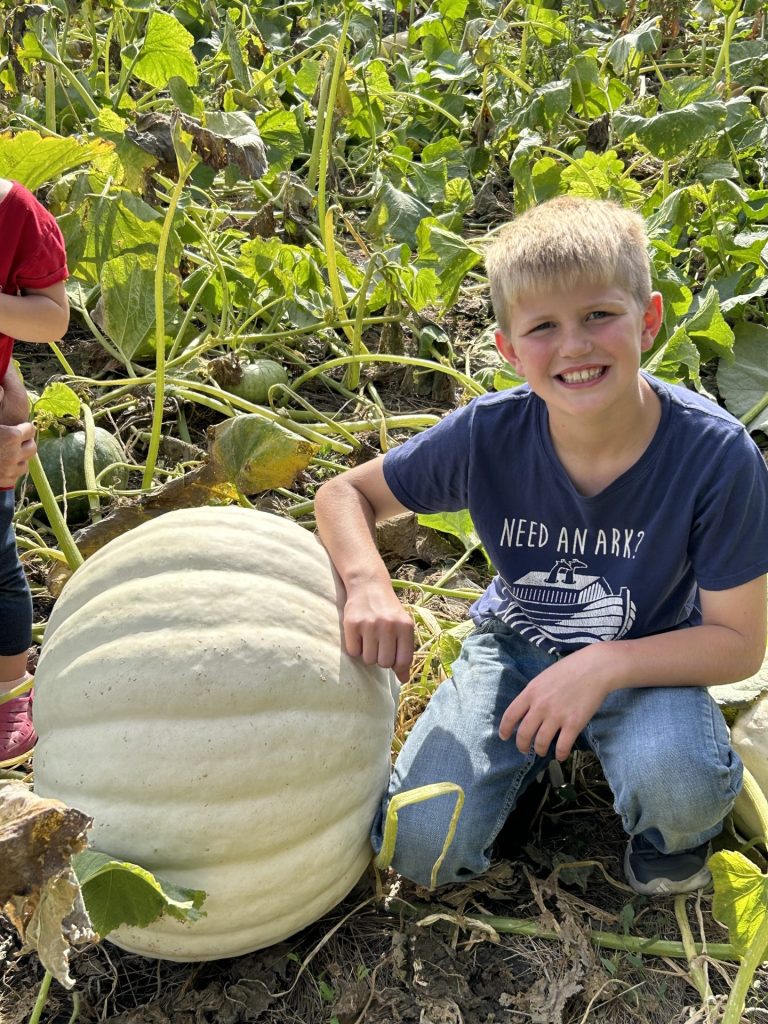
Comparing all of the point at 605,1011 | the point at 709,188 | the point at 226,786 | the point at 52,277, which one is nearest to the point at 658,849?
the point at 605,1011

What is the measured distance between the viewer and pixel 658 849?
155 centimetres

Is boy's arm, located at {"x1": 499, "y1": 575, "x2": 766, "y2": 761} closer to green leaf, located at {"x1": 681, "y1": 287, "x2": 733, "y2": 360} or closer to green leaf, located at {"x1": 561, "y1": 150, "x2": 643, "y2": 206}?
green leaf, located at {"x1": 681, "y1": 287, "x2": 733, "y2": 360}

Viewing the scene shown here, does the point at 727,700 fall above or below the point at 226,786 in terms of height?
below

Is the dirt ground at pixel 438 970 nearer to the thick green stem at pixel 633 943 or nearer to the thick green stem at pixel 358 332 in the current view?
the thick green stem at pixel 633 943

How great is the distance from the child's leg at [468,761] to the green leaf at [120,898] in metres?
0.34

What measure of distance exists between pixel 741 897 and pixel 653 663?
317mm

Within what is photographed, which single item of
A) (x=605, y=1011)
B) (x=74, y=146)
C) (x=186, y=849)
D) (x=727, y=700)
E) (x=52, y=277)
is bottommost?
(x=605, y=1011)

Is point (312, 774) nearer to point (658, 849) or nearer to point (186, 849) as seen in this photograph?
point (186, 849)

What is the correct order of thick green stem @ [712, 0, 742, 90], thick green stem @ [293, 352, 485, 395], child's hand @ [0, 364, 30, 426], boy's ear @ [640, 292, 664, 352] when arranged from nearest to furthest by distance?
1. boy's ear @ [640, 292, 664, 352]
2. child's hand @ [0, 364, 30, 426]
3. thick green stem @ [293, 352, 485, 395]
4. thick green stem @ [712, 0, 742, 90]

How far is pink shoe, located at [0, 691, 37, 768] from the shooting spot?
73.2 inches

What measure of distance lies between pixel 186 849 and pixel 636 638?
2.16 ft

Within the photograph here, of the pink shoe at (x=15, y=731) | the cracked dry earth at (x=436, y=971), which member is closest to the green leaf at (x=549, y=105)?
the pink shoe at (x=15, y=731)

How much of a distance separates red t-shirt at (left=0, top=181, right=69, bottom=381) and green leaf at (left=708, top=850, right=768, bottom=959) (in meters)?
1.22

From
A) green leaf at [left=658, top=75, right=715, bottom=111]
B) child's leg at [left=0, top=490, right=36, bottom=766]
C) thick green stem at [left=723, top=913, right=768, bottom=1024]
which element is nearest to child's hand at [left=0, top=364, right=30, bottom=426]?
child's leg at [left=0, top=490, right=36, bottom=766]
